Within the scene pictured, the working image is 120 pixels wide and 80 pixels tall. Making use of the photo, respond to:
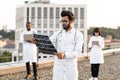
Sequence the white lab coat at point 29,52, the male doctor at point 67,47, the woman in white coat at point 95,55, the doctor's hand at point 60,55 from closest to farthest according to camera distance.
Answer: the doctor's hand at point 60,55
the male doctor at point 67,47
the white lab coat at point 29,52
the woman in white coat at point 95,55

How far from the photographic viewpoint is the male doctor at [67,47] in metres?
5.76

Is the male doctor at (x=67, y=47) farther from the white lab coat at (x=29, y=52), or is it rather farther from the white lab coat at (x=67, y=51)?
the white lab coat at (x=29, y=52)

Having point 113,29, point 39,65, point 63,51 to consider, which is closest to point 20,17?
point 113,29

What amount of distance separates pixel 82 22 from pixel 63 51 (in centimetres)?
10812

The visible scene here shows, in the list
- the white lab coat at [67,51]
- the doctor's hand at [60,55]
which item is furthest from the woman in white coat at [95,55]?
the doctor's hand at [60,55]

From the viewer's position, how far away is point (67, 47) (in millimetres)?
5840

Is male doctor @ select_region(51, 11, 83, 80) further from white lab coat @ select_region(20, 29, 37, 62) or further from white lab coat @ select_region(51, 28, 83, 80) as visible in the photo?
white lab coat @ select_region(20, 29, 37, 62)

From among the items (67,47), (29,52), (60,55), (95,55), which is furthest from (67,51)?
(95,55)

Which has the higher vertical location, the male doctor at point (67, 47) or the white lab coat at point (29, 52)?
the male doctor at point (67, 47)

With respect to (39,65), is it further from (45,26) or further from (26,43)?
(45,26)

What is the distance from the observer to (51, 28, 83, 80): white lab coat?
580cm

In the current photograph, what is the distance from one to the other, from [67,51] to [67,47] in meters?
0.06

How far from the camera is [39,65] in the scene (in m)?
16.2

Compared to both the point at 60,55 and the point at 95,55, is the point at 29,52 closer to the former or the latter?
the point at 95,55
